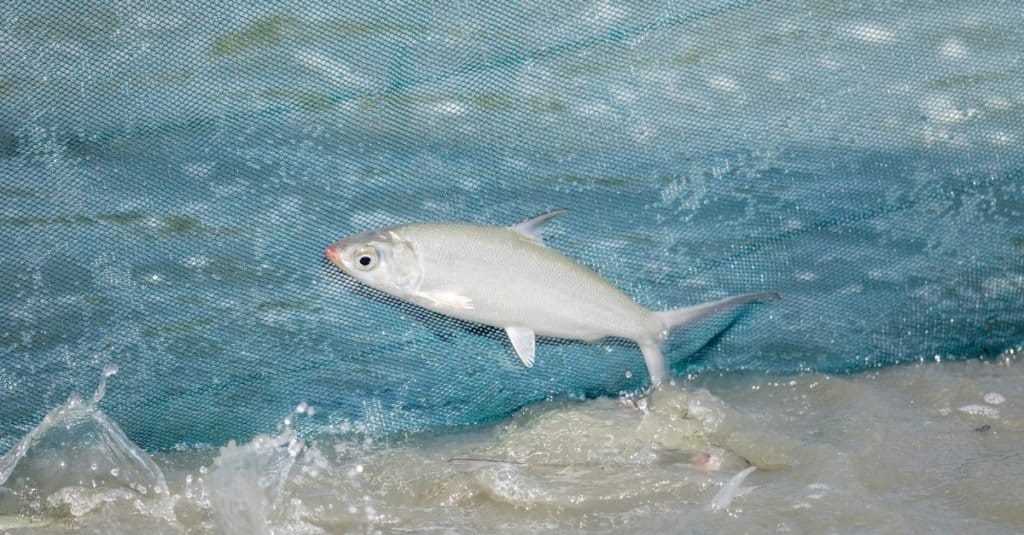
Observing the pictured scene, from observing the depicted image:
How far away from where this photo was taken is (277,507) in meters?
3.68

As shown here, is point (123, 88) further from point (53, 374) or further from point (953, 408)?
point (953, 408)

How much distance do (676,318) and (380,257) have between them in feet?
3.65

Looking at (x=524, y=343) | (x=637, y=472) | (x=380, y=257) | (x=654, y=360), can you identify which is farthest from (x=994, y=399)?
(x=380, y=257)

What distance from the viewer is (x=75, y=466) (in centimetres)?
392

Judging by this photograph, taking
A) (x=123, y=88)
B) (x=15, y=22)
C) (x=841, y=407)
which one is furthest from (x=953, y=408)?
(x=15, y=22)

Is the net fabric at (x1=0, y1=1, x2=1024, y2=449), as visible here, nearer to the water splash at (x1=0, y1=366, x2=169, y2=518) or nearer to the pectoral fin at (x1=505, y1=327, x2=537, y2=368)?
the water splash at (x1=0, y1=366, x2=169, y2=518)

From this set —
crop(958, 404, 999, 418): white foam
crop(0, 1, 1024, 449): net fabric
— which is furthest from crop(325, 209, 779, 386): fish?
crop(958, 404, 999, 418): white foam

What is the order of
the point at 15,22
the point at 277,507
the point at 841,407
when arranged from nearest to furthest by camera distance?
the point at 277,507 < the point at 15,22 < the point at 841,407

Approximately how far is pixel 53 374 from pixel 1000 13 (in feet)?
12.3

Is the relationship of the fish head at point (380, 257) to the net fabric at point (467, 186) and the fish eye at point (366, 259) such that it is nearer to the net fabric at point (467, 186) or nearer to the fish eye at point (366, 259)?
the fish eye at point (366, 259)

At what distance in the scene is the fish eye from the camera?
378 centimetres

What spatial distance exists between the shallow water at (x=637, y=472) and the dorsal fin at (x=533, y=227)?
0.70 metres

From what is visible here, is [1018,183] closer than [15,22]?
No

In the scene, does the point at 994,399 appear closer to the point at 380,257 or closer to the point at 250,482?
the point at 380,257
